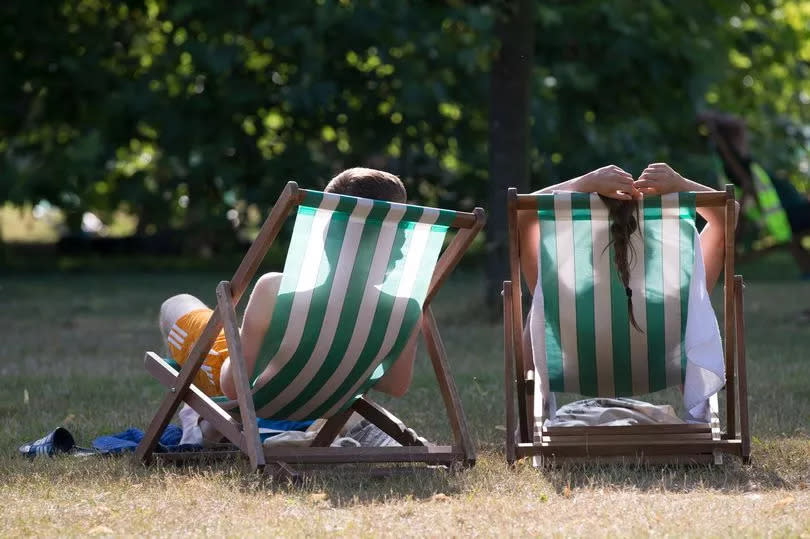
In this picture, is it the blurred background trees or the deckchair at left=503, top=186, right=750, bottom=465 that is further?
the blurred background trees

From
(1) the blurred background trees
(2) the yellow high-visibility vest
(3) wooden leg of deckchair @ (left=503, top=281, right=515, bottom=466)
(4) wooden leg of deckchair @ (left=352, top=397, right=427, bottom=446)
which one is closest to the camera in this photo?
(3) wooden leg of deckchair @ (left=503, top=281, right=515, bottom=466)

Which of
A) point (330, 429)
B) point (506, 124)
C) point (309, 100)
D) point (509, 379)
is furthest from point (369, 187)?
point (309, 100)

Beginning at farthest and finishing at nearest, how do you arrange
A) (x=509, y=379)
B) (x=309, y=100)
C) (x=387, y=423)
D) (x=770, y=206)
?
(x=309, y=100)
(x=770, y=206)
(x=387, y=423)
(x=509, y=379)

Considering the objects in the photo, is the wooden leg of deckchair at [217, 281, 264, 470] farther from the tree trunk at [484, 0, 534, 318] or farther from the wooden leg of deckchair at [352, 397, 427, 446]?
the tree trunk at [484, 0, 534, 318]

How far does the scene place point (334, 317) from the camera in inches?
161

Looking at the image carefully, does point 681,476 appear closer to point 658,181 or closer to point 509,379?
point 509,379

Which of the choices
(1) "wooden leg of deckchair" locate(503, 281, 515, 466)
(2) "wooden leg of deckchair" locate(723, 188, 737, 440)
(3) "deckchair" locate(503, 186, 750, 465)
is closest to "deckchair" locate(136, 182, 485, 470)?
(1) "wooden leg of deckchair" locate(503, 281, 515, 466)

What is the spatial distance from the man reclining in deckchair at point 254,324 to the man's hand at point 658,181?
0.76 metres

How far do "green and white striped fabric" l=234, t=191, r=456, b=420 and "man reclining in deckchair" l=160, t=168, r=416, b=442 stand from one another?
49 millimetres

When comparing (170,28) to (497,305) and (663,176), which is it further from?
(663,176)

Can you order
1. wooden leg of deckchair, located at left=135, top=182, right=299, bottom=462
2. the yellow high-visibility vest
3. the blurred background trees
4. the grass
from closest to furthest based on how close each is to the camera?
1. the grass
2. wooden leg of deckchair, located at left=135, top=182, right=299, bottom=462
3. the yellow high-visibility vest
4. the blurred background trees

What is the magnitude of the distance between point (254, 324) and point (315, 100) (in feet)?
29.5

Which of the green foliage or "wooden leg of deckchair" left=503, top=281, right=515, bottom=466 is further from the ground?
the green foliage

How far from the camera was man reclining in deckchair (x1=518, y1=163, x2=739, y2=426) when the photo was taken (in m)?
4.09
